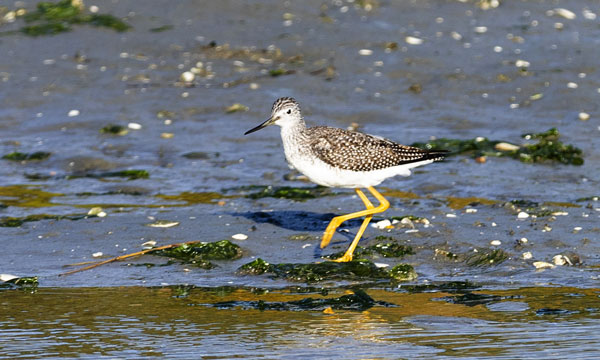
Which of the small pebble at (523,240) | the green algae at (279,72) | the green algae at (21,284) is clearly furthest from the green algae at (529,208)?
the green algae at (279,72)

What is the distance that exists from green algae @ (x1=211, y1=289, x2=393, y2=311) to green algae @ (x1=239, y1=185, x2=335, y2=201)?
11.4 feet

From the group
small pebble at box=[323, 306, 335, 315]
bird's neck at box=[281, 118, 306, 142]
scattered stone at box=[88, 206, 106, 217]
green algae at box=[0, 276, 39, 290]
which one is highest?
bird's neck at box=[281, 118, 306, 142]

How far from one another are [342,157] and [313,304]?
6.21 feet

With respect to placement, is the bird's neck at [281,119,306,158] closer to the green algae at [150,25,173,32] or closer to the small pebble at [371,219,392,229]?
the small pebble at [371,219,392,229]

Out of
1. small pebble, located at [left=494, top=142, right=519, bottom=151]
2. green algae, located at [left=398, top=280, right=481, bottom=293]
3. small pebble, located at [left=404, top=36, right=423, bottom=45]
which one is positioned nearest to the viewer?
green algae, located at [left=398, top=280, right=481, bottom=293]

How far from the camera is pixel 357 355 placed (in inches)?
252

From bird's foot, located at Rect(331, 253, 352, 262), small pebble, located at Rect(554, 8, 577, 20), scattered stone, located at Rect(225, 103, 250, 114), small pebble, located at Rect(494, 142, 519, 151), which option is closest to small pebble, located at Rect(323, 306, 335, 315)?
bird's foot, located at Rect(331, 253, 352, 262)

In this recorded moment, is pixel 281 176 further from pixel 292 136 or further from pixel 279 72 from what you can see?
pixel 279 72

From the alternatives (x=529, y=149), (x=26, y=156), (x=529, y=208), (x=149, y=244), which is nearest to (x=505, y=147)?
(x=529, y=149)

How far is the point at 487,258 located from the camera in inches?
346

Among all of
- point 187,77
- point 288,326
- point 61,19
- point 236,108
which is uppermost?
point 61,19

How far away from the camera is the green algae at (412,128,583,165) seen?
12141 mm

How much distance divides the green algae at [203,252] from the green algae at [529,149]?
3847 mm

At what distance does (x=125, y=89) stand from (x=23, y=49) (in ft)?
8.78
